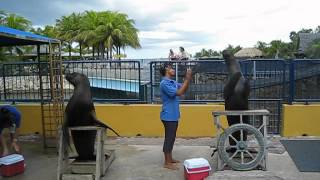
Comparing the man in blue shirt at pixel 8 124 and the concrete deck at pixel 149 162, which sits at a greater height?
the man in blue shirt at pixel 8 124

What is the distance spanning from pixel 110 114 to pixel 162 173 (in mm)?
3268

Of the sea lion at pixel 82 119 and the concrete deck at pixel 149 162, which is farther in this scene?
the concrete deck at pixel 149 162

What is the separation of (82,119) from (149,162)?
169 centimetres

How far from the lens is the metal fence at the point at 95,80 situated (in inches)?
395

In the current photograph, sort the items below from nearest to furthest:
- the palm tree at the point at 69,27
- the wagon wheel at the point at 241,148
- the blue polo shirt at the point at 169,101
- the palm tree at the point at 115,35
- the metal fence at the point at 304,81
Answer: the wagon wheel at the point at 241,148 < the blue polo shirt at the point at 169,101 < the metal fence at the point at 304,81 < the palm tree at the point at 115,35 < the palm tree at the point at 69,27

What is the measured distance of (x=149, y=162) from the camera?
7.59 m

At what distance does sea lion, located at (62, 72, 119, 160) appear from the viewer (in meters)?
6.40

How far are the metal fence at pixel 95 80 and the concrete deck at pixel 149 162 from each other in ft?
3.80

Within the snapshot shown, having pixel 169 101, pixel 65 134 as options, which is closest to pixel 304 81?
pixel 169 101

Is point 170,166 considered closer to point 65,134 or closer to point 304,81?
point 65,134

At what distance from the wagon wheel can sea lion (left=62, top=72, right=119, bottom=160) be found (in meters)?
1.72

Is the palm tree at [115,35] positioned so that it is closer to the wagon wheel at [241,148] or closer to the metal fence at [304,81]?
the metal fence at [304,81]

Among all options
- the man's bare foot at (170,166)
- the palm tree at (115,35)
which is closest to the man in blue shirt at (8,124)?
the man's bare foot at (170,166)

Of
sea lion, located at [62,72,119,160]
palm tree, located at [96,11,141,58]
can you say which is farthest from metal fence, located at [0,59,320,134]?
palm tree, located at [96,11,141,58]
